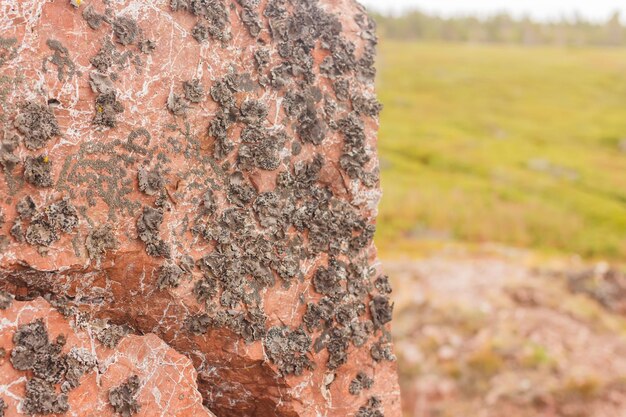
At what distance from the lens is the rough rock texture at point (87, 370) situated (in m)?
2.94

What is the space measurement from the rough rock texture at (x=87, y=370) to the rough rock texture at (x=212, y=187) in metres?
0.07

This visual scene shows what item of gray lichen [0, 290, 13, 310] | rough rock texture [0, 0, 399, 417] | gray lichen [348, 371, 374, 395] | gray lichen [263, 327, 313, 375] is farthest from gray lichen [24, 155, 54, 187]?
gray lichen [348, 371, 374, 395]

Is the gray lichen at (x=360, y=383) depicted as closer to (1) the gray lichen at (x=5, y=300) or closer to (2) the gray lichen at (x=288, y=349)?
(2) the gray lichen at (x=288, y=349)

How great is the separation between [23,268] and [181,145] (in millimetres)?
1076

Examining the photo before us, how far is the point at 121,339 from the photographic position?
3316 millimetres

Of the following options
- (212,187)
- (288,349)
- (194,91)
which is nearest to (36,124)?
(194,91)

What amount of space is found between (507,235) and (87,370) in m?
26.7

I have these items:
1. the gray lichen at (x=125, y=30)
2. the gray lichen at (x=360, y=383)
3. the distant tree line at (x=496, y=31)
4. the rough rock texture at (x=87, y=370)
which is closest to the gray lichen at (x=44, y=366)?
the rough rock texture at (x=87, y=370)

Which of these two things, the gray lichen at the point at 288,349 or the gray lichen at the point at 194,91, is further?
the gray lichen at the point at 288,349

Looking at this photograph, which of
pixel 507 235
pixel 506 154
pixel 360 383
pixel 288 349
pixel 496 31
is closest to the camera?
pixel 288 349

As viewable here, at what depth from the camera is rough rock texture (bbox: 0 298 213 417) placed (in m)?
2.94

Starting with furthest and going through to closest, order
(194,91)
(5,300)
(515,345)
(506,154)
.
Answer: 1. (506,154)
2. (515,345)
3. (194,91)
4. (5,300)

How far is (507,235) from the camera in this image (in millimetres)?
27812

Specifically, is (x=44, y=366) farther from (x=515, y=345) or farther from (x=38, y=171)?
(x=515, y=345)
